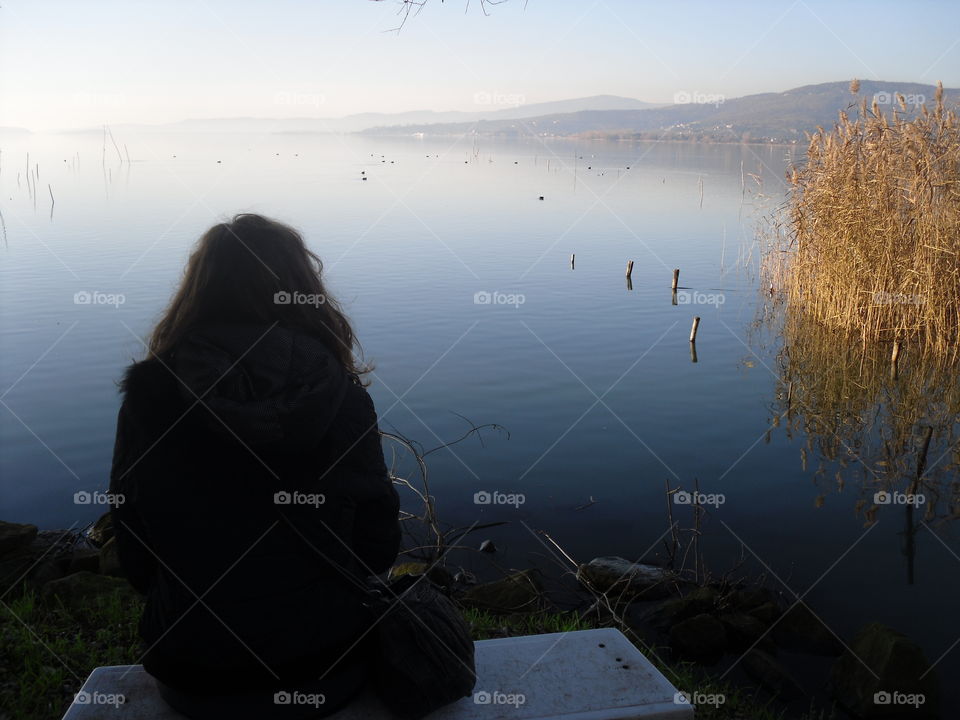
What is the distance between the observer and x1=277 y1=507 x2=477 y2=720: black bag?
8.43ft

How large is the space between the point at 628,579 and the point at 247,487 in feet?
12.7

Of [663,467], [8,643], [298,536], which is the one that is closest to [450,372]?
[663,467]

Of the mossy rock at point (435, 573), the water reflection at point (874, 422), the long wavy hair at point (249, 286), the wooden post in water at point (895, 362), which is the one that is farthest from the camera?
the wooden post in water at point (895, 362)

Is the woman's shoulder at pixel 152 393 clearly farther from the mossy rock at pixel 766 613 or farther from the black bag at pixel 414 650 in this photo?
the mossy rock at pixel 766 613

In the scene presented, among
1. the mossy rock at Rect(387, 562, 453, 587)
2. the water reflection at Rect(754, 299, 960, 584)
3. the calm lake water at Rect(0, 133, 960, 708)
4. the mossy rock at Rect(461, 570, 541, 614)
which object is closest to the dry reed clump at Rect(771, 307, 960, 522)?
the water reflection at Rect(754, 299, 960, 584)

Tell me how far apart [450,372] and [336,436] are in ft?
27.8

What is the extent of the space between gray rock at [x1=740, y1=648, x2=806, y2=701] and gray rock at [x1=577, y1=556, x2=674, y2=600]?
33.5 inches

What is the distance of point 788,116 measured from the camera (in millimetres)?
189625

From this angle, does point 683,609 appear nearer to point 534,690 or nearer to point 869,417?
point 534,690

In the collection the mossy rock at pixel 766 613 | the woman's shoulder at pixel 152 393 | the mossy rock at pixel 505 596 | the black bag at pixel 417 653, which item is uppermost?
the woman's shoulder at pixel 152 393

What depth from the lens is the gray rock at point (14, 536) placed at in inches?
222

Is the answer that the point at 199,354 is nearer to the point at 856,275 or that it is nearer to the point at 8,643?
the point at 8,643

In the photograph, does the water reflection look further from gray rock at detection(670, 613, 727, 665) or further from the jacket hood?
the jacket hood

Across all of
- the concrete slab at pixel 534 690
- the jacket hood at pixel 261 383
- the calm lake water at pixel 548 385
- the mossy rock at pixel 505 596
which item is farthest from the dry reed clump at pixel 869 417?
the jacket hood at pixel 261 383
